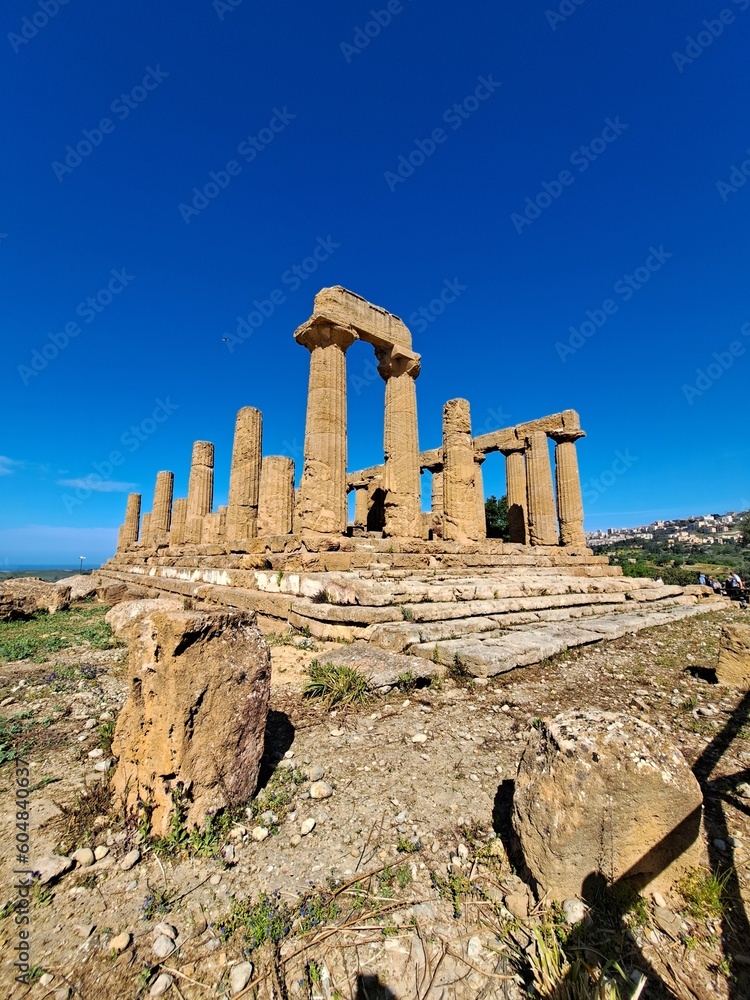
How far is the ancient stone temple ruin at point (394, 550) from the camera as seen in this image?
627 cm

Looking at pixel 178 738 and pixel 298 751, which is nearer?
A: pixel 178 738

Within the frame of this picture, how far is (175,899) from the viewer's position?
1.77m

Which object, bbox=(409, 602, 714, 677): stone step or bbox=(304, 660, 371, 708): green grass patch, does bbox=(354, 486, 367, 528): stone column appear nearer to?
bbox=(409, 602, 714, 677): stone step

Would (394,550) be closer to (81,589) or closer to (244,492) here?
(244,492)

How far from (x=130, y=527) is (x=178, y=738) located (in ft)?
100

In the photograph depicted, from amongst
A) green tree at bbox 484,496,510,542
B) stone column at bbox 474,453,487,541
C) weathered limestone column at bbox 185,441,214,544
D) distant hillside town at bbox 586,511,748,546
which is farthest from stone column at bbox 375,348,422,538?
distant hillside town at bbox 586,511,748,546

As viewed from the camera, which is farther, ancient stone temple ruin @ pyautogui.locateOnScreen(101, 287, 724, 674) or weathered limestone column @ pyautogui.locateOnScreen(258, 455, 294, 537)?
weathered limestone column @ pyautogui.locateOnScreen(258, 455, 294, 537)

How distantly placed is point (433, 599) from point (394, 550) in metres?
2.70

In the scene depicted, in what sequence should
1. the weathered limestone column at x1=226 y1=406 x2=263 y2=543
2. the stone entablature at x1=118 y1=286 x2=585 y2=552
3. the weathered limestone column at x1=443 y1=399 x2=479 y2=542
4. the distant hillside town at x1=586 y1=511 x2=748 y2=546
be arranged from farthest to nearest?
the distant hillside town at x1=586 y1=511 x2=748 y2=546, the weathered limestone column at x1=226 y1=406 x2=263 y2=543, the weathered limestone column at x1=443 y1=399 x2=479 y2=542, the stone entablature at x1=118 y1=286 x2=585 y2=552

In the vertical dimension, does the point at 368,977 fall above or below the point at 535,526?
below

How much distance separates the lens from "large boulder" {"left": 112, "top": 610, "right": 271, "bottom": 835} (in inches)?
87.7

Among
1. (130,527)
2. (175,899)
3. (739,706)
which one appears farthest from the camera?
(130,527)

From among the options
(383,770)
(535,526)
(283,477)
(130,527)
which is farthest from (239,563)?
(130,527)

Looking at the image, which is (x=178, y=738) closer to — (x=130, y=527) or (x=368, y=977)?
(x=368, y=977)
